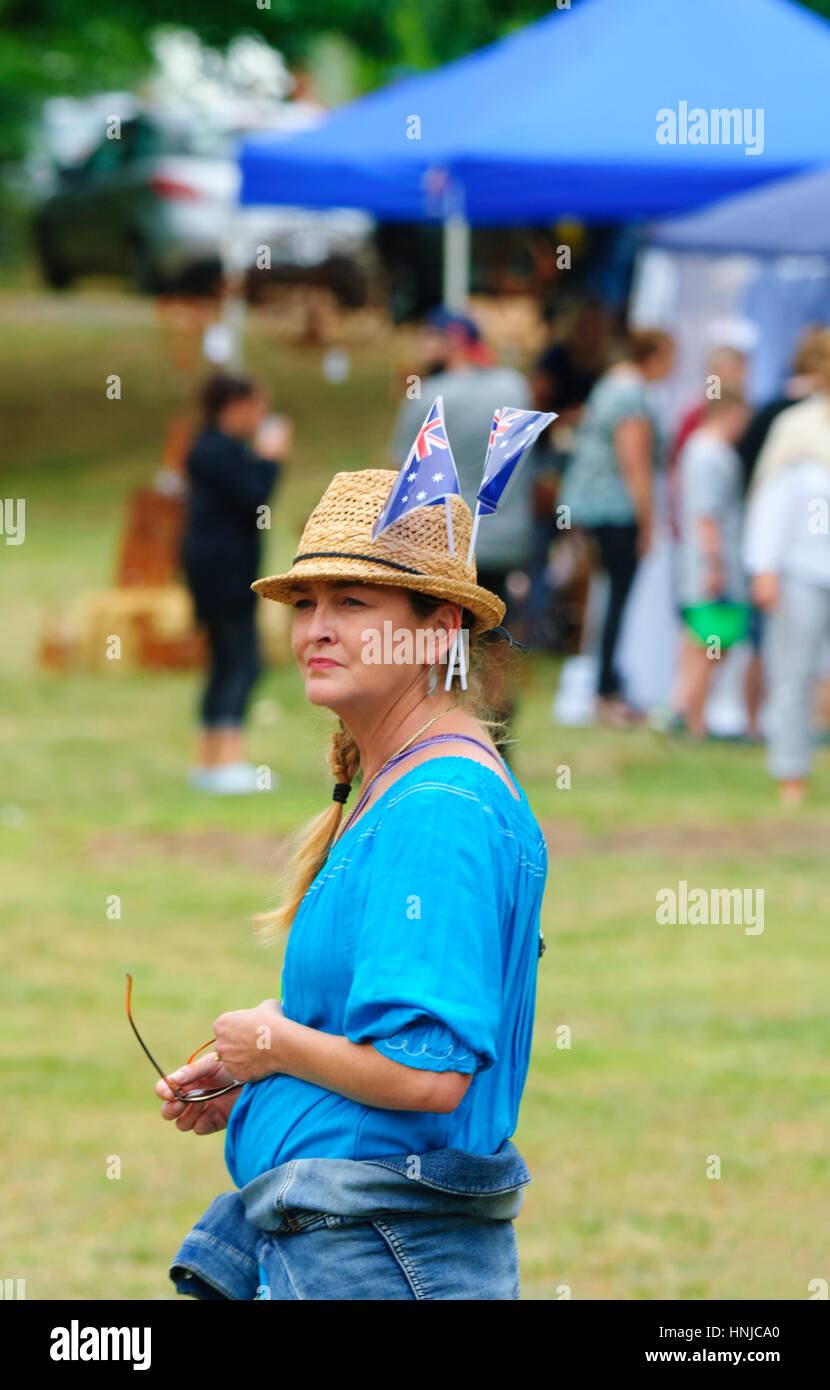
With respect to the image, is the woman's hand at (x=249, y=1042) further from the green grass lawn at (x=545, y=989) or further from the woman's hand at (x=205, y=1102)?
the green grass lawn at (x=545, y=989)

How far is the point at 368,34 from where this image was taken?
2073 centimetres

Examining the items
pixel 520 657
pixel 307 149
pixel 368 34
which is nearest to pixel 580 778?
pixel 307 149

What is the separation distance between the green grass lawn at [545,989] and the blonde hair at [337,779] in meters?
0.24

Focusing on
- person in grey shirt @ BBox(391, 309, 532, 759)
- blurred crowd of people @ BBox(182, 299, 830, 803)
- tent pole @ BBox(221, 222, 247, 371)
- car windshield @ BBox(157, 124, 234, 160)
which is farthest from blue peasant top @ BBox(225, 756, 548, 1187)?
car windshield @ BBox(157, 124, 234, 160)

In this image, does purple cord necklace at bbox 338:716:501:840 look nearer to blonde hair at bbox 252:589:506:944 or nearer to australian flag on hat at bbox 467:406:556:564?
blonde hair at bbox 252:589:506:944

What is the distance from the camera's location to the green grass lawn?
14.8 feet

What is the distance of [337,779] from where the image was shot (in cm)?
278

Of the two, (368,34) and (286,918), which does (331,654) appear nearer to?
(286,918)

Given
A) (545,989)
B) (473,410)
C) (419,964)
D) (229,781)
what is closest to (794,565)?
(473,410)

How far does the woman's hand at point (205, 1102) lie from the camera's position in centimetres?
263

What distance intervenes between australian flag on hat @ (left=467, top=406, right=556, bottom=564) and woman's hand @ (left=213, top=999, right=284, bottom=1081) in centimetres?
64

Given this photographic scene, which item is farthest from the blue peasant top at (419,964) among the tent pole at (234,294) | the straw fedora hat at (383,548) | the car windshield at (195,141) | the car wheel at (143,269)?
the car windshield at (195,141)

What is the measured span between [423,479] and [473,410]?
6318mm
